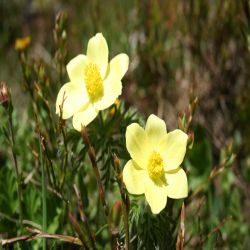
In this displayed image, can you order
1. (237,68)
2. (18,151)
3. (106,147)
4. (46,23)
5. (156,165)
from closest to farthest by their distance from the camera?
1. (156,165)
2. (106,147)
3. (18,151)
4. (237,68)
5. (46,23)

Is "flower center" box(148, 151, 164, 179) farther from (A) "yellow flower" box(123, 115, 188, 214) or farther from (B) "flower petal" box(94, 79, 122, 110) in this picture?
(B) "flower petal" box(94, 79, 122, 110)

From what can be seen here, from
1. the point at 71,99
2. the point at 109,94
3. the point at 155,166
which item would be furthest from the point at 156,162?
the point at 71,99

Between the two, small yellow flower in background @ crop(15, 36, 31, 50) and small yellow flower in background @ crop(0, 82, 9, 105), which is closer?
small yellow flower in background @ crop(0, 82, 9, 105)

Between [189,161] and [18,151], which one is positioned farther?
[189,161]

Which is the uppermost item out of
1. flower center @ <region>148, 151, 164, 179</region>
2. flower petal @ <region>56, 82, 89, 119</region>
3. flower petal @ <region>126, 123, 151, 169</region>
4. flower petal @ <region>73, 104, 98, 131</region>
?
flower petal @ <region>56, 82, 89, 119</region>

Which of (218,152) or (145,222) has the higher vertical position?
(145,222)

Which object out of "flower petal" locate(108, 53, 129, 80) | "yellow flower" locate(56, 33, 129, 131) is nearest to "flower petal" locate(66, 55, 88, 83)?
"yellow flower" locate(56, 33, 129, 131)

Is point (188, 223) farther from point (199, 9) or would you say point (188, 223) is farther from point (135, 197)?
point (199, 9)

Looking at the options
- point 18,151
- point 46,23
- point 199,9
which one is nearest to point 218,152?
point 199,9
